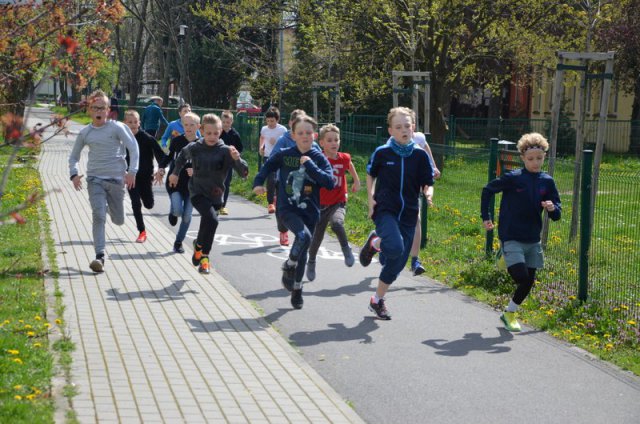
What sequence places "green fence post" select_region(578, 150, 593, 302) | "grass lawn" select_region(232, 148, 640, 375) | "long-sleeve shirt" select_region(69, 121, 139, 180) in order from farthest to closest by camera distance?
"long-sleeve shirt" select_region(69, 121, 139, 180) → "green fence post" select_region(578, 150, 593, 302) → "grass lawn" select_region(232, 148, 640, 375)

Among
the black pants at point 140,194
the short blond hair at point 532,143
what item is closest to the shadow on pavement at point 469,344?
the short blond hair at point 532,143

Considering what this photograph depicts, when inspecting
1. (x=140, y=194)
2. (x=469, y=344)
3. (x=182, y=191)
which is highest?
(x=182, y=191)

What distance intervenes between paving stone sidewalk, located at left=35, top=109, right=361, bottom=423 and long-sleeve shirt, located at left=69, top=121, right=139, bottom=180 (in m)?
1.05

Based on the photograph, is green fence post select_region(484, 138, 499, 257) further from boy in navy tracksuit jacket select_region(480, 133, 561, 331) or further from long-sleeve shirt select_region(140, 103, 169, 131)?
long-sleeve shirt select_region(140, 103, 169, 131)

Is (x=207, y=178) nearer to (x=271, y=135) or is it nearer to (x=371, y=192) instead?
(x=371, y=192)

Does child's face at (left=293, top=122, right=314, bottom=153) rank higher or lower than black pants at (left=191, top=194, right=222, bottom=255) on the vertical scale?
higher

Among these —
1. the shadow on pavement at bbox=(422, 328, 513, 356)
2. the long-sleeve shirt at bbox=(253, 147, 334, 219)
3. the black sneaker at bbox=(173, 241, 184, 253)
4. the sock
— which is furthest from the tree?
the shadow on pavement at bbox=(422, 328, 513, 356)

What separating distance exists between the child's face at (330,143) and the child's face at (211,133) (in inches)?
42.7

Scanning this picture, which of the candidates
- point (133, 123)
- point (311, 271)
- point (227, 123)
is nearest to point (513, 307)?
point (311, 271)

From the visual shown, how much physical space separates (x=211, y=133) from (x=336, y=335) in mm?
3173

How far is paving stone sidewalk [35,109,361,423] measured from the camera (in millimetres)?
5973

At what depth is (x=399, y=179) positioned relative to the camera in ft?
28.9

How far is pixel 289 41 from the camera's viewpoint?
39.7 m

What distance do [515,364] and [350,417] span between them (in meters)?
1.91
